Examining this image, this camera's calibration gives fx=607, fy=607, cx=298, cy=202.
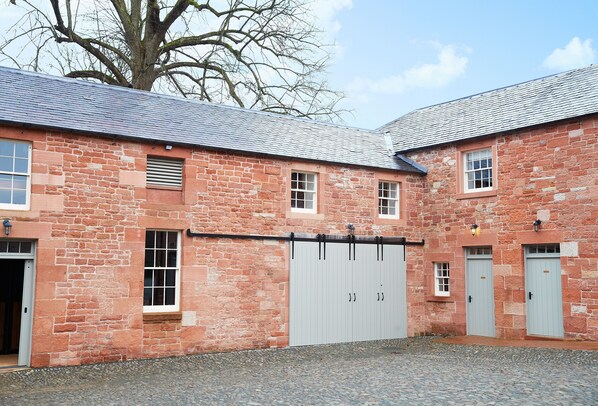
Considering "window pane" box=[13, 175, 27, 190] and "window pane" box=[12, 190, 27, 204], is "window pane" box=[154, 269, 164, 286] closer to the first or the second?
"window pane" box=[12, 190, 27, 204]

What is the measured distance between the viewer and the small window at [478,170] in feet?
51.9

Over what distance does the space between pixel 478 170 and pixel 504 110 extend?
5.98 ft

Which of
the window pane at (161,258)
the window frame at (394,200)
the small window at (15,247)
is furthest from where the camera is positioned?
the window frame at (394,200)

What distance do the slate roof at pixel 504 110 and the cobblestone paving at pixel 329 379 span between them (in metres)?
5.59

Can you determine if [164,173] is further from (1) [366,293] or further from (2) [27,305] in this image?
(1) [366,293]

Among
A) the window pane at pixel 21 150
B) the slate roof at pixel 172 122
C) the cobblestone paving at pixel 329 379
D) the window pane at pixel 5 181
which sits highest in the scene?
the slate roof at pixel 172 122

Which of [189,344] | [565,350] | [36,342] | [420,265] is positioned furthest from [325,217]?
[36,342]

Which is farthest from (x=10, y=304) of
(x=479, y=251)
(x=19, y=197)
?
(x=479, y=251)

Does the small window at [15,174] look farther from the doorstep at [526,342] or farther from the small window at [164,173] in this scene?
the doorstep at [526,342]

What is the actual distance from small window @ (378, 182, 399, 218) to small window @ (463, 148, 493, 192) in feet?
6.29

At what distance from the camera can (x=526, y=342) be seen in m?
14.0

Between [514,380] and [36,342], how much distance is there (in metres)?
8.49

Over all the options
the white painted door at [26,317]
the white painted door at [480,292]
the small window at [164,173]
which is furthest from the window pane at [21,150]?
the white painted door at [480,292]

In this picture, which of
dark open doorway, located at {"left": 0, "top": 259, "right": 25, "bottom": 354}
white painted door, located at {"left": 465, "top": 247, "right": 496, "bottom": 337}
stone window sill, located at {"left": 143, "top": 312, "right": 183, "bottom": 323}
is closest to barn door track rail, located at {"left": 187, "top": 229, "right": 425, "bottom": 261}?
white painted door, located at {"left": 465, "top": 247, "right": 496, "bottom": 337}
